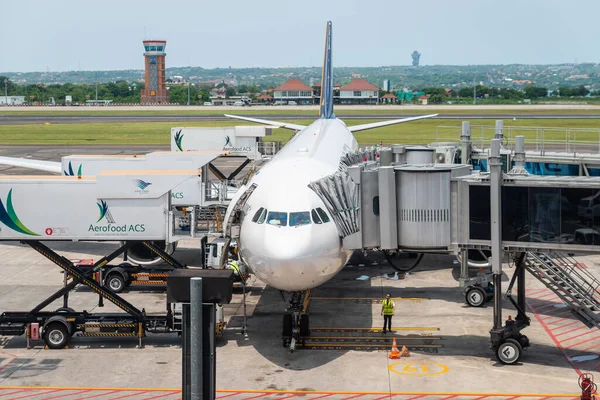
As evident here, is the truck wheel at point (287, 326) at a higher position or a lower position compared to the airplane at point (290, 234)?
lower

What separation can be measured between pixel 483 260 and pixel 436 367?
43.9ft

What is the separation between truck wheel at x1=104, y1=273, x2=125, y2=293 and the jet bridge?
12.0 meters

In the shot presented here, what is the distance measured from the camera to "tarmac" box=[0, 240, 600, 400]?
2466 centimetres

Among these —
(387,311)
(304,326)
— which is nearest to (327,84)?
(387,311)

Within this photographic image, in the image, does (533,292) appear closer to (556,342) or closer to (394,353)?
(556,342)

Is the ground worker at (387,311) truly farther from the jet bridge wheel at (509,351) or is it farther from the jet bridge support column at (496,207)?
the jet bridge support column at (496,207)

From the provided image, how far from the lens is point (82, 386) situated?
81.8 feet

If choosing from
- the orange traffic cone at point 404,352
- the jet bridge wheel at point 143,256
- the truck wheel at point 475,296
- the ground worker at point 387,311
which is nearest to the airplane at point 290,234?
the ground worker at point 387,311

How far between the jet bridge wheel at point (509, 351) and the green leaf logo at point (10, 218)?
15205 millimetres

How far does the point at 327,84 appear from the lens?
190 feet

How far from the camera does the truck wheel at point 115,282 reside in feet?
121

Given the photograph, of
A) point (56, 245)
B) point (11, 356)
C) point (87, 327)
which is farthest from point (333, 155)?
point (56, 245)

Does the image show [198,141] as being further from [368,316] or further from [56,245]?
[368,316]

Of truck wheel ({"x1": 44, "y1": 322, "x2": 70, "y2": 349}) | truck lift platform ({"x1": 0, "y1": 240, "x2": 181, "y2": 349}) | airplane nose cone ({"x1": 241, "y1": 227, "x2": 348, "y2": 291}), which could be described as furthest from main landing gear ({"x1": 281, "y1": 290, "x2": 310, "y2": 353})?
truck wheel ({"x1": 44, "y1": 322, "x2": 70, "y2": 349})
